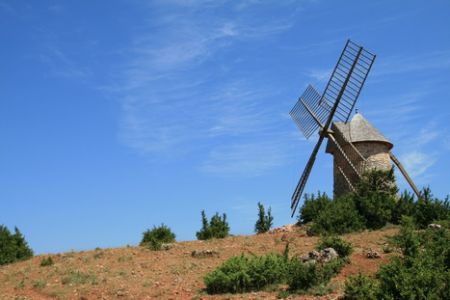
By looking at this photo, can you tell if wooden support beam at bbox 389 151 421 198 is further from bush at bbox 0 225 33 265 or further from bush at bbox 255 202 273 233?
bush at bbox 0 225 33 265

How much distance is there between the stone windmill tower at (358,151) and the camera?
92.7 feet

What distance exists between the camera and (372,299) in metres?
11.5

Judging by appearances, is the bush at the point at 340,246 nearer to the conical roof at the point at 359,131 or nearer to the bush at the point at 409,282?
the bush at the point at 409,282

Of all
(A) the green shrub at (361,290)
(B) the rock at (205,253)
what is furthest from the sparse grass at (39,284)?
(A) the green shrub at (361,290)

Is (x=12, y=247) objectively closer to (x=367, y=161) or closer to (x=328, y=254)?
(x=328, y=254)

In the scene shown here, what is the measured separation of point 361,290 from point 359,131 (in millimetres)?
18200

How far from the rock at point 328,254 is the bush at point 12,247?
1381 centimetres

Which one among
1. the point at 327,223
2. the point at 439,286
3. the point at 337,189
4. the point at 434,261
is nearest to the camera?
the point at 439,286

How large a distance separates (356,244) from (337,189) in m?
10.3

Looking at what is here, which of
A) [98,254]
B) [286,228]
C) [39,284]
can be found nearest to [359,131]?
[286,228]

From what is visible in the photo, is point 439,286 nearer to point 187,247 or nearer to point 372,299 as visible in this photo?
point 372,299

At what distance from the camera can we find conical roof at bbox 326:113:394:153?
2869cm

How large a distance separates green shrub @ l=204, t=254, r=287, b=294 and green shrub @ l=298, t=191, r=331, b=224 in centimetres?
1107

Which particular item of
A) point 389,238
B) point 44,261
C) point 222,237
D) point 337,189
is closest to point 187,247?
point 222,237
